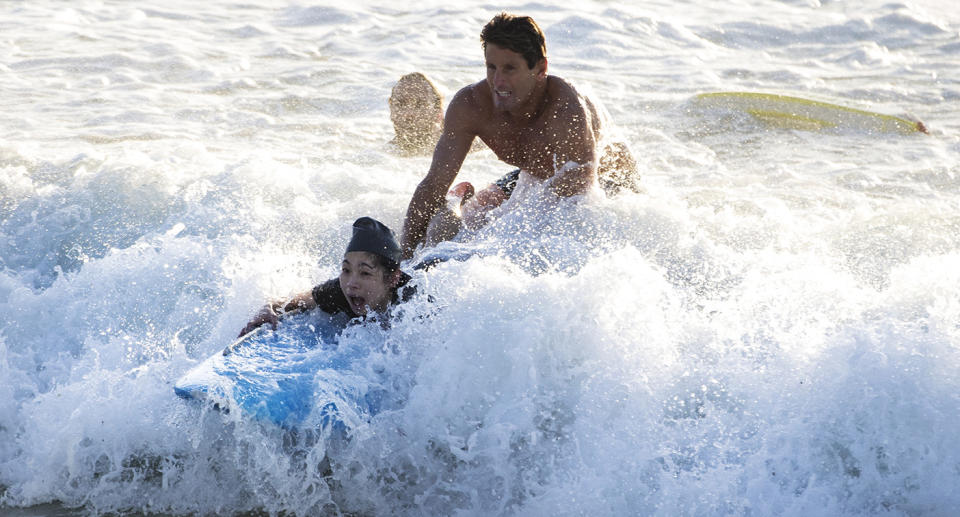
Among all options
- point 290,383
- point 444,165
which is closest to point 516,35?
point 444,165

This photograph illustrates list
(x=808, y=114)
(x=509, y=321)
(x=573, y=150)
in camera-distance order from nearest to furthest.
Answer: (x=509, y=321), (x=573, y=150), (x=808, y=114)

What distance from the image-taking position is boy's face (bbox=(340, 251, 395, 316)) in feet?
13.9

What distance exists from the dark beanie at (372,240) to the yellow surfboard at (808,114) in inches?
236

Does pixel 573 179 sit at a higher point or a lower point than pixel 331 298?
higher

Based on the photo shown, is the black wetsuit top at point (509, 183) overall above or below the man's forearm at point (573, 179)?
below

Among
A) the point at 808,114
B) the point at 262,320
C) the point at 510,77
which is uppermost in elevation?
the point at 510,77

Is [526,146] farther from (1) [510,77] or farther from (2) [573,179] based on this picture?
(1) [510,77]

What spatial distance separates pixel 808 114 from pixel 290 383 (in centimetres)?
703

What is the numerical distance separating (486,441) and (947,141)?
6.80 metres

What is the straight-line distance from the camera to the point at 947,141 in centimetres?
880

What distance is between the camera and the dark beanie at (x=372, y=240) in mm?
4219

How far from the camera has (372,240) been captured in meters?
4.22

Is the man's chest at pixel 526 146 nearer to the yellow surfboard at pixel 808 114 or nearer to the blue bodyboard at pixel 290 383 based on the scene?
the blue bodyboard at pixel 290 383

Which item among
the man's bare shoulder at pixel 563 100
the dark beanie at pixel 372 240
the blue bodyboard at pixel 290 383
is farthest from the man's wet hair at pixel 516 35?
the blue bodyboard at pixel 290 383
